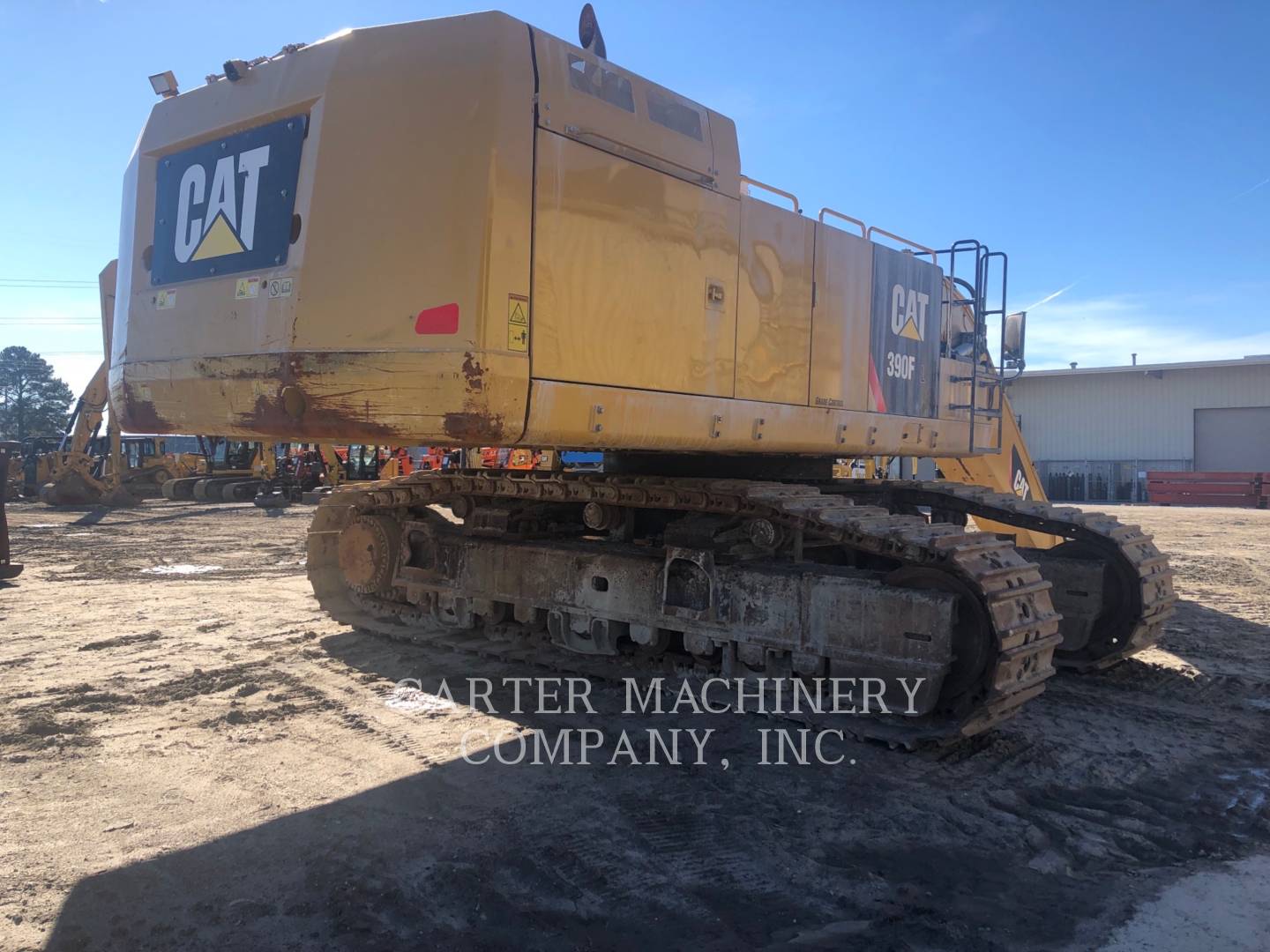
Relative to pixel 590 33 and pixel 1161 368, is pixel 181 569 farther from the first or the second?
pixel 1161 368

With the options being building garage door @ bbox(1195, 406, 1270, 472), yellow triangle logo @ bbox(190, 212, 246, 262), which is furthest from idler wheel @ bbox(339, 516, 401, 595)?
building garage door @ bbox(1195, 406, 1270, 472)

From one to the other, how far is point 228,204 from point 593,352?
6.91ft

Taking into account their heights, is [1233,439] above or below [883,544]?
above

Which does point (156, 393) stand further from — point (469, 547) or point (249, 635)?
point (249, 635)

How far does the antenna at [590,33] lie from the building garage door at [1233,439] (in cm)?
3902

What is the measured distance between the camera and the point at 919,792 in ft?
13.7

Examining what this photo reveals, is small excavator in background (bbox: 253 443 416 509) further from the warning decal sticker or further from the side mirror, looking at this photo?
the warning decal sticker

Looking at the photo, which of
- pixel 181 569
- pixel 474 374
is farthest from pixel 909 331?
pixel 181 569

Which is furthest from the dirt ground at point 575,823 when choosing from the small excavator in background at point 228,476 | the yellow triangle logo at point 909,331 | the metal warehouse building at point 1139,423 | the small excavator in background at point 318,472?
the metal warehouse building at point 1139,423

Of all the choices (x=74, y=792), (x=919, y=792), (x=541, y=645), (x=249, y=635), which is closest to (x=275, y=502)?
(x=249, y=635)

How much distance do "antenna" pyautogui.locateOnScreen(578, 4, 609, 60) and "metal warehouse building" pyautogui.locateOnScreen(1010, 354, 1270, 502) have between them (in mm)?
36550

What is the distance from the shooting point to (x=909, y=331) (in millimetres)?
Result: 6367

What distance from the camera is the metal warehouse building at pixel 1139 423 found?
36.4 m

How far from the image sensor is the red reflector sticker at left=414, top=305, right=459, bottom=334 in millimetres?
3916
